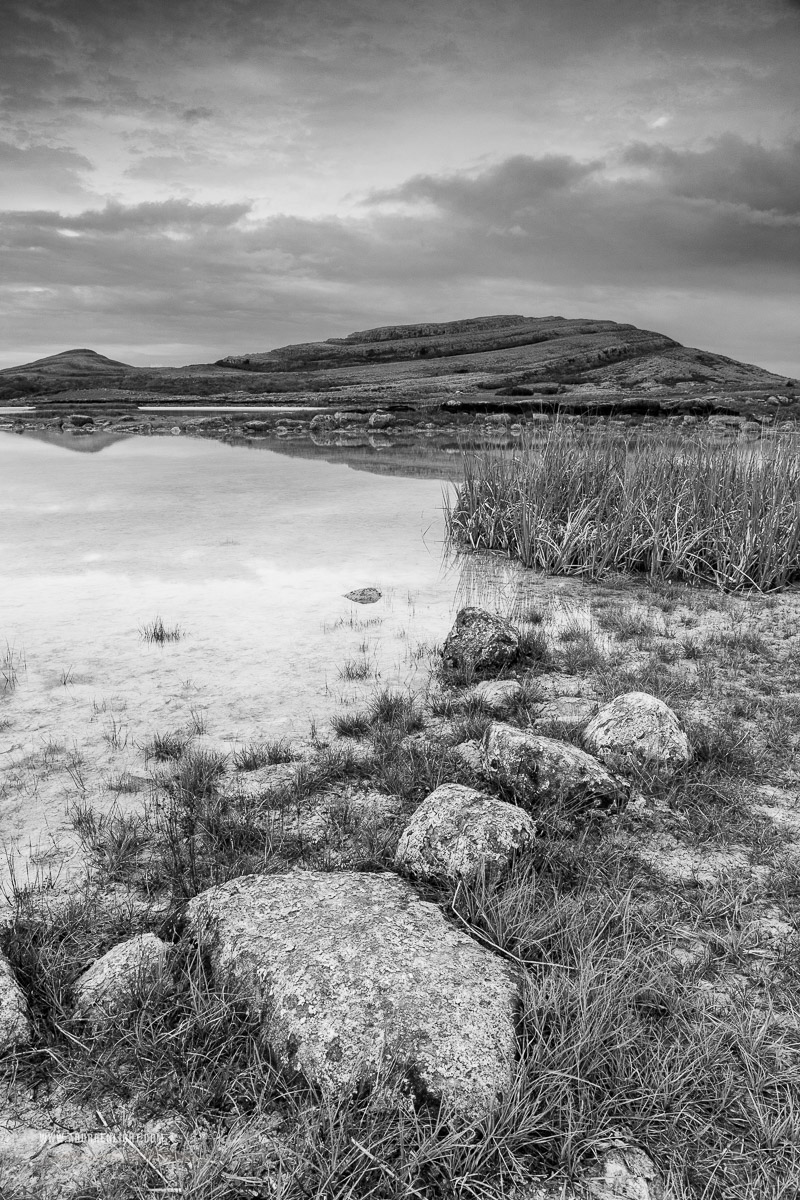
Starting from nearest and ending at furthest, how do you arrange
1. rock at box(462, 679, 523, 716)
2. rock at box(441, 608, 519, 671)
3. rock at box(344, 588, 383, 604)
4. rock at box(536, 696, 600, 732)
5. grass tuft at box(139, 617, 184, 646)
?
rock at box(536, 696, 600, 732)
rock at box(462, 679, 523, 716)
rock at box(441, 608, 519, 671)
grass tuft at box(139, 617, 184, 646)
rock at box(344, 588, 383, 604)

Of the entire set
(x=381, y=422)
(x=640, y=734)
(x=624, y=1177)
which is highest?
(x=381, y=422)

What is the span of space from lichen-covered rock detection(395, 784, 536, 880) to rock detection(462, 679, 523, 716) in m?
1.97

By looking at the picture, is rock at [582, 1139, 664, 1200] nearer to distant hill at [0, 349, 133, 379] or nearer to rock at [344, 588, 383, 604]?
rock at [344, 588, 383, 604]

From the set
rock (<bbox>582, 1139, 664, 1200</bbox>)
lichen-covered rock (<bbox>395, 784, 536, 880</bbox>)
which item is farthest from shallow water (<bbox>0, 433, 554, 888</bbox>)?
rock (<bbox>582, 1139, 664, 1200</bbox>)

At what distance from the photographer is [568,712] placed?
18.9ft

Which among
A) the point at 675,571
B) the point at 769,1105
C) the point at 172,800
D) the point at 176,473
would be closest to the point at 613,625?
→ the point at 675,571

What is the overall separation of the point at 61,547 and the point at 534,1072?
37.3 ft

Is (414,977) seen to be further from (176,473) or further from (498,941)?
(176,473)

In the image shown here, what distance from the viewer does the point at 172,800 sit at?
440 cm

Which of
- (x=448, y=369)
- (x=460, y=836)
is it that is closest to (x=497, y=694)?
(x=460, y=836)

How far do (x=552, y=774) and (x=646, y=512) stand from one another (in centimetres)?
791

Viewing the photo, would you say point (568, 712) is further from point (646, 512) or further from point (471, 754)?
point (646, 512)

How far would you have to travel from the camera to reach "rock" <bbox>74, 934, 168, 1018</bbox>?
2695 millimetres

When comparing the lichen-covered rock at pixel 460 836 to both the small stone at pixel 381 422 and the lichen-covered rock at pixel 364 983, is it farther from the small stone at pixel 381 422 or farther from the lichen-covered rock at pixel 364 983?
the small stone at pixel 381 422
